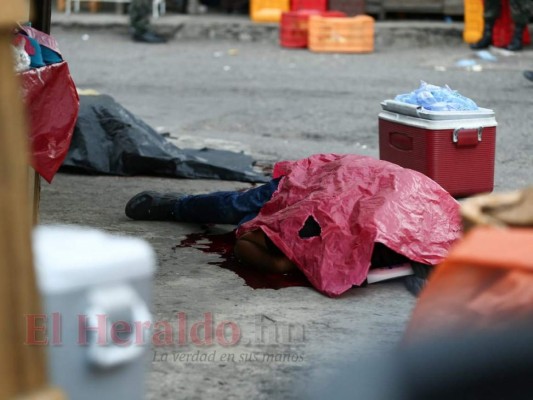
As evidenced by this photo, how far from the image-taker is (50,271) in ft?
Result: 6.63

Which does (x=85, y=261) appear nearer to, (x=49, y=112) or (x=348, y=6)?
(x=49, y=112)

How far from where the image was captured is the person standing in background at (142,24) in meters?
13.4

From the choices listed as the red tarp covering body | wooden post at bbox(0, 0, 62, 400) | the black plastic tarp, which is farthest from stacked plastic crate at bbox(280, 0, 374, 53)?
wooden post at bbox(0, 0, 62, 400)

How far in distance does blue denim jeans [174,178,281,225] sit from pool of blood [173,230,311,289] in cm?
9

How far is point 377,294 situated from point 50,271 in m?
2.25

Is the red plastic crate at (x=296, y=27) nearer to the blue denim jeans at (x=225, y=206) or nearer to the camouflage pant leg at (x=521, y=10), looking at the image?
the camouflage pant leg at (x=521, y=10)

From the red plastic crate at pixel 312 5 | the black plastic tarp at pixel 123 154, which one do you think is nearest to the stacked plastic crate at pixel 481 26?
the red plastic crate at pixel 312 5

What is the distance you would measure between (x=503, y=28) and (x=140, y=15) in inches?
186

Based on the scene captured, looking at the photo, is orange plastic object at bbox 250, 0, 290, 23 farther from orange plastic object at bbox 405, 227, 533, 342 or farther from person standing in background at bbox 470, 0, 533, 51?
orange plastic object at bbox 405, 227, 533, 342

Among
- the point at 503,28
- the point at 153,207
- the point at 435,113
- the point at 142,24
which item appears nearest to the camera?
the point at 153,207

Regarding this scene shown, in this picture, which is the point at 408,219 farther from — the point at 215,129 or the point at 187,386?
the point at 215,129

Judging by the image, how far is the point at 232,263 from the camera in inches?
177

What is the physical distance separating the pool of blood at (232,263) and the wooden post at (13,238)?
7.40 ft

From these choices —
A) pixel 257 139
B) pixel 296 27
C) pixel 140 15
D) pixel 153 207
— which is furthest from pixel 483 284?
pixel 140 15
